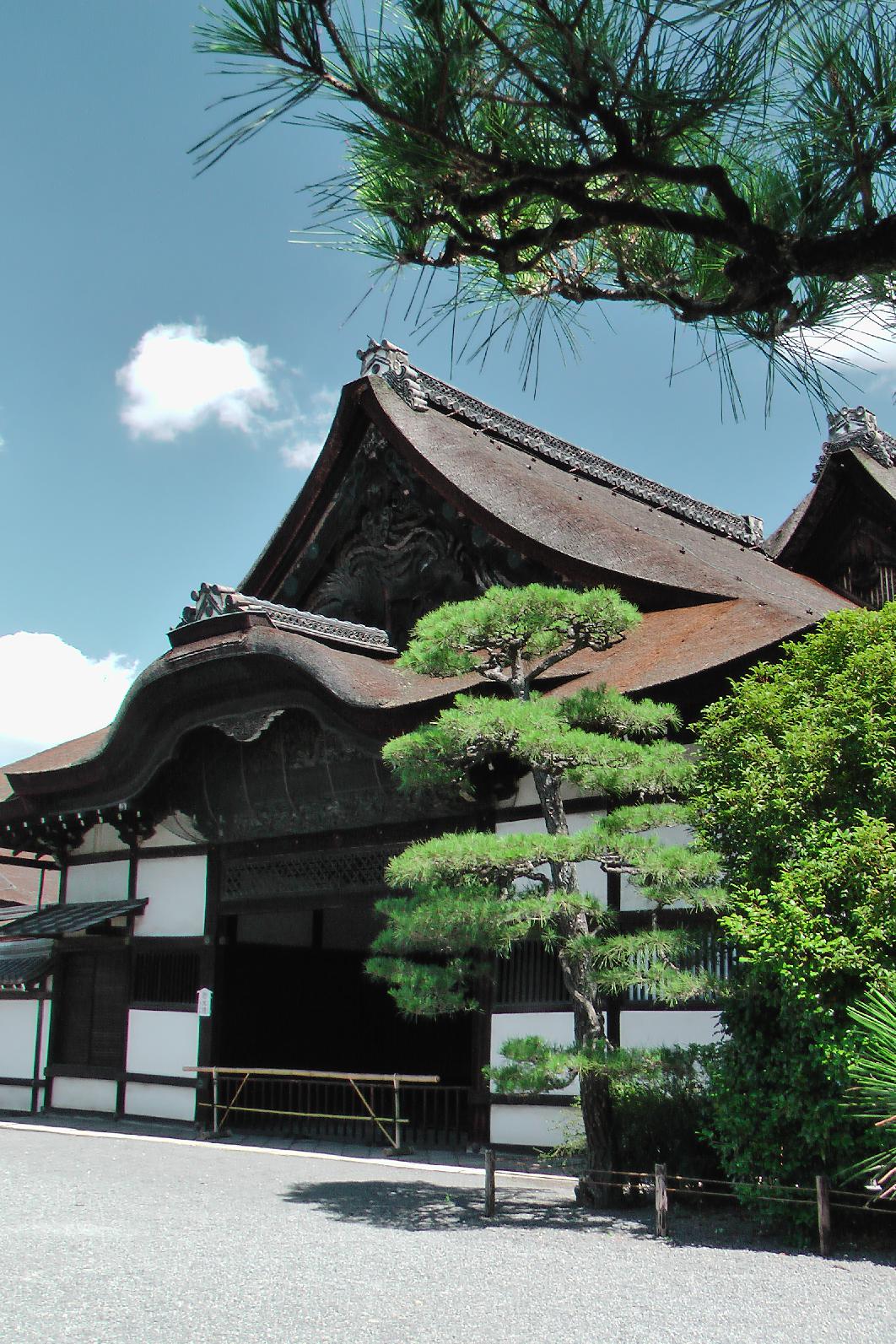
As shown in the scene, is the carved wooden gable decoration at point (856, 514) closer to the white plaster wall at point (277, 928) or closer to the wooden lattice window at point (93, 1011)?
the white plaster wall at point (277, 928)

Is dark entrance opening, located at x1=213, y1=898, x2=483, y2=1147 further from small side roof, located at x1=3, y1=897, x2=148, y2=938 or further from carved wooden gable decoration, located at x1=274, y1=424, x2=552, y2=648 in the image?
carved wooden gable decoration, located at x1=274, y1=424, x2=552, y2=648

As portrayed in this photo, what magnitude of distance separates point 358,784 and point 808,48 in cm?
816

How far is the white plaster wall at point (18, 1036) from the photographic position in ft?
45.5

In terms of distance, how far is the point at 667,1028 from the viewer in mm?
8328

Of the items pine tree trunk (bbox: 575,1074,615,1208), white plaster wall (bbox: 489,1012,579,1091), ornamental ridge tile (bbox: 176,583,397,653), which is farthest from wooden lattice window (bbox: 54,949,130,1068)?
pine tree trunk (bbox: 575,1074,615,1208)

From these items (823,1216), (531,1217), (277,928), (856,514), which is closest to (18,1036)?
(277,928)

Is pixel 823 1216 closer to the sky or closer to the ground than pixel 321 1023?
closer to the ground

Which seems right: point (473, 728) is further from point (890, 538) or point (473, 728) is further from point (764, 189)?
point (890, 538)

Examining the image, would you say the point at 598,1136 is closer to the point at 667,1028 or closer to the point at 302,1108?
the point at 667,1028

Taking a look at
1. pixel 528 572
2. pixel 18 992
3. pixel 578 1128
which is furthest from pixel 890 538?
pixel 18 992

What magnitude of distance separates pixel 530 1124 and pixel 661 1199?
3.14 m

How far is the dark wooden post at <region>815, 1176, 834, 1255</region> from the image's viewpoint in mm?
5707

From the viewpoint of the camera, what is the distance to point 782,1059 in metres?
6.05

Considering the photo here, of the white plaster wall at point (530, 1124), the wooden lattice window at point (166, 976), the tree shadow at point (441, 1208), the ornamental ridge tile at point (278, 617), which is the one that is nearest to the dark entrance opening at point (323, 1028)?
the white plaster wall at point (530, 1124)
